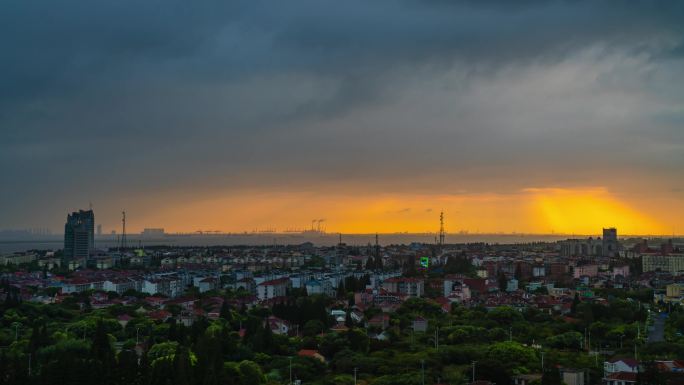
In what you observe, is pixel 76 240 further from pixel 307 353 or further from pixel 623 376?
pixel 623 376

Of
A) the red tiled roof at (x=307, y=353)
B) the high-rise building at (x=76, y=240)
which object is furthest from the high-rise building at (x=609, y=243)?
the red tiled roof at (x=307, y=353)

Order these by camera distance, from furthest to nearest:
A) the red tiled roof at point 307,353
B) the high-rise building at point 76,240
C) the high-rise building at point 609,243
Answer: the high-rise building at point 609,243
the high-rise building at point 76,240
the red tiled roof at point 307,353

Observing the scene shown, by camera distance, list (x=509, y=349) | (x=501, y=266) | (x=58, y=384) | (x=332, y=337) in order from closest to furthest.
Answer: (x=58, y=384)
(x=509, y=349)
(x=332, y=337)
(x=501, y=266)

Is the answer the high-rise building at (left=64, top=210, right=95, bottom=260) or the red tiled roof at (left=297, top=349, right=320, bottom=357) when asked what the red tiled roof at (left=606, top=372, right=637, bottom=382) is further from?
the high-rise building at (left=64, top=210, right=95, bottom=260)

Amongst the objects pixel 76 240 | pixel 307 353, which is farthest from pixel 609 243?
pixel 307 353

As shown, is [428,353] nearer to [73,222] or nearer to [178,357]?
[178,357]

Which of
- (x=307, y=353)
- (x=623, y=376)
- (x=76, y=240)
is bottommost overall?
(x=307, y=353)

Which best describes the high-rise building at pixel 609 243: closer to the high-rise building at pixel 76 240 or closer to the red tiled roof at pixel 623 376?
the high-rise building at pixel 76 240

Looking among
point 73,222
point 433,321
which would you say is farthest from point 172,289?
point 73,222

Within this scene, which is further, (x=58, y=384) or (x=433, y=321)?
(x=433, y=321)
